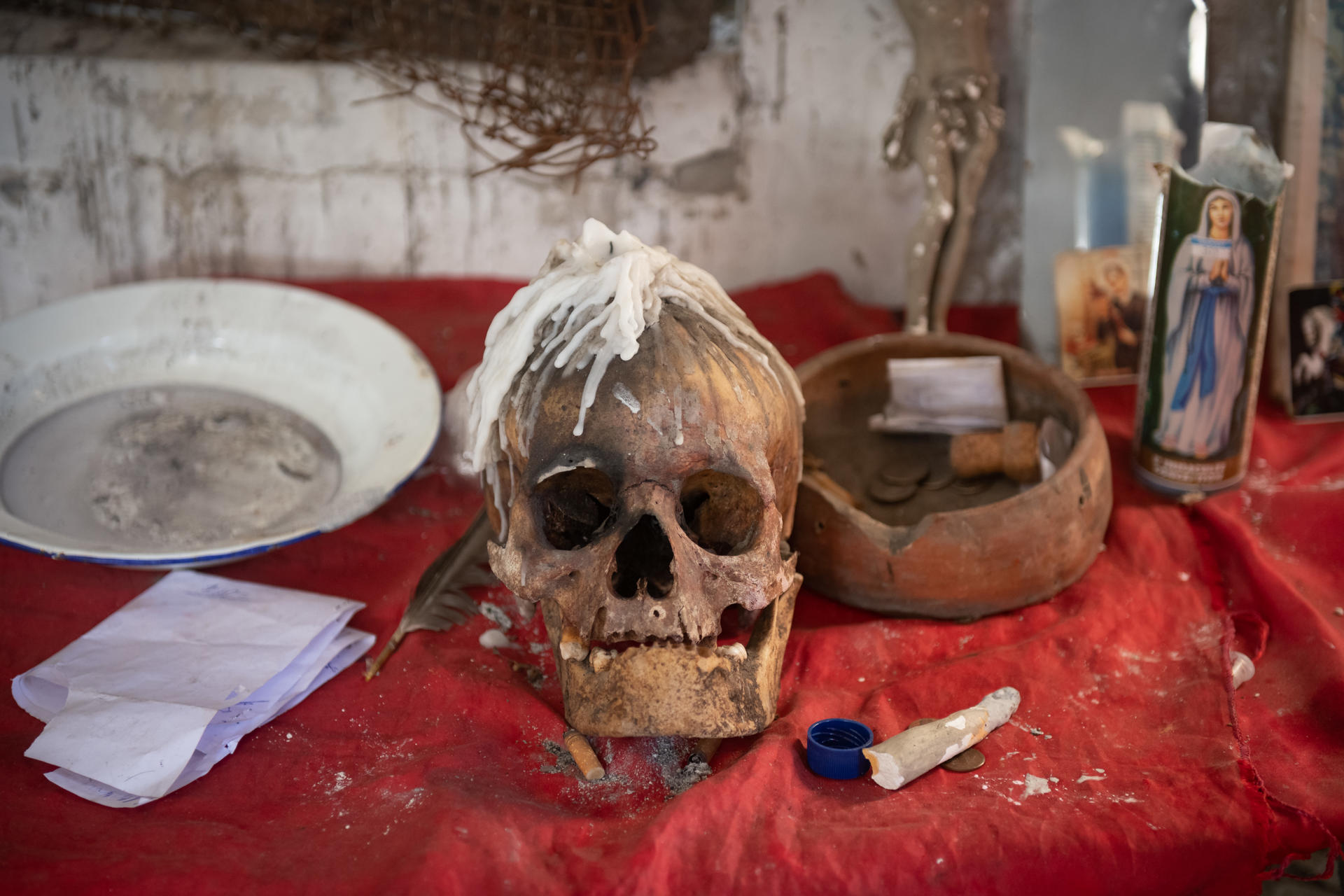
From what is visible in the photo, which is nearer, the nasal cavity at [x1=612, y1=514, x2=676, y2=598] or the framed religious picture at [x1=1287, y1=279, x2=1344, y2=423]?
the nasal cavity at [x1=612, y1=514, x2=676, y2=598]

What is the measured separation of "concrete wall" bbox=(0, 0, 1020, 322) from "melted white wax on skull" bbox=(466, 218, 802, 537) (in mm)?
1211

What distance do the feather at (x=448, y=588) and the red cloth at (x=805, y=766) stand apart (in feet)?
0.09

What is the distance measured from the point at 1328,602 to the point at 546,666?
4.41ft

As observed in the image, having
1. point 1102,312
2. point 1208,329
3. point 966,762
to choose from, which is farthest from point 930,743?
point 1102,312

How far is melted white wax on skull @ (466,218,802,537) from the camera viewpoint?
145 centimetres

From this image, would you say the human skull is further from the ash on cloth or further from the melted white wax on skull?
the ash on cloth

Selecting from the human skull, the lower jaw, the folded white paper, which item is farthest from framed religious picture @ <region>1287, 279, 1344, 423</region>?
the folded white paper

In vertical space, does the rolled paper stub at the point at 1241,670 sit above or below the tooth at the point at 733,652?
below

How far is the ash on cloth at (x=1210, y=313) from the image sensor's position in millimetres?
1883

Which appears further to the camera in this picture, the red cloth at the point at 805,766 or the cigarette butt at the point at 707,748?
the cigarette butt at the point at 707,748

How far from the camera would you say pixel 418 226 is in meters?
2.80

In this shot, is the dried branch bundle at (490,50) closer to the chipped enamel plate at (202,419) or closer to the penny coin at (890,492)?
the chipped enamel plate at (202,419)

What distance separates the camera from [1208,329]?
195 centimetres

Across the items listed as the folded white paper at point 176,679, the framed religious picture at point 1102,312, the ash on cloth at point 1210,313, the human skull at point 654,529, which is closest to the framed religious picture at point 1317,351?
the framed religious picture at point 1102,312
